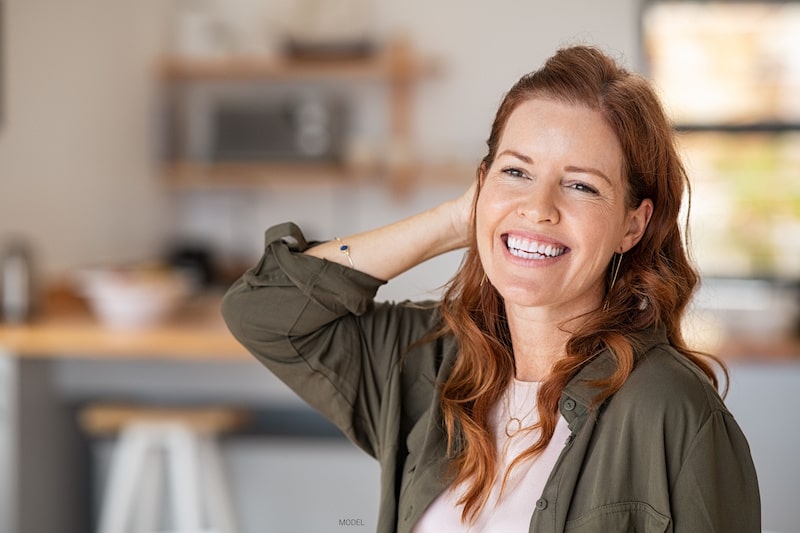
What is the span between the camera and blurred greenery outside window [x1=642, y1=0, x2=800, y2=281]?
439 cm

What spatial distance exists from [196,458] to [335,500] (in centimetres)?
48

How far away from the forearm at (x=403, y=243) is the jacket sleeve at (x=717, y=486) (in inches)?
20.6

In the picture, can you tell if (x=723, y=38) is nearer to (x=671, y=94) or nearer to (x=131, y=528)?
(x=671, y=94)

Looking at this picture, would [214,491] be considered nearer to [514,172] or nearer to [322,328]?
[322,328]

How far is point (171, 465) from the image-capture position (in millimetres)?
3365

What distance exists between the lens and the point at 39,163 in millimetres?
3854

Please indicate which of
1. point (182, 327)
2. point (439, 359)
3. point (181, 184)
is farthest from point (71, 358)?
point (439, 359)

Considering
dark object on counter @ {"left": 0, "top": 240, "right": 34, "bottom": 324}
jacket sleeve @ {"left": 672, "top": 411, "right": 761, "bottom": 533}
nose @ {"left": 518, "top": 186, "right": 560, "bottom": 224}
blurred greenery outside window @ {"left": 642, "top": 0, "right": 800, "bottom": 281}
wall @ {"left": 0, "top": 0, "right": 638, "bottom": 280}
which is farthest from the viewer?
blurred greenery outside window @ {"left": 642, "top": 0, "right": 800, "bottom": 281}

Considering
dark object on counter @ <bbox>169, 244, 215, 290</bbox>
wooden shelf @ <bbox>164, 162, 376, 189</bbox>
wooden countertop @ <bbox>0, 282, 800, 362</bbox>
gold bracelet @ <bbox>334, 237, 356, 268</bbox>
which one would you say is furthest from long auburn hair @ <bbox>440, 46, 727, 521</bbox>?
dark object on counter @ <bbox>169, 244, 215, 290</bbox>

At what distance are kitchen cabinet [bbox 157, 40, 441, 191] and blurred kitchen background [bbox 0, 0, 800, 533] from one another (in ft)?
0.04

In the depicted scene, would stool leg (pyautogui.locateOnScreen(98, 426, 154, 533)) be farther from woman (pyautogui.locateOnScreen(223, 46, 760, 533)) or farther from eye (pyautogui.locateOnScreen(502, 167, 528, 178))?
eye (pyautogui.locateOnScreen(502, 167, 528, 178))

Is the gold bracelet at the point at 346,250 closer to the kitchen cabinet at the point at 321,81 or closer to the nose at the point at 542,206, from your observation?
the nose at the point at 542,206

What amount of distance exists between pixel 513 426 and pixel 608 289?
0.78 ft

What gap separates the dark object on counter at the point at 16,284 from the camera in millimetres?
3465
